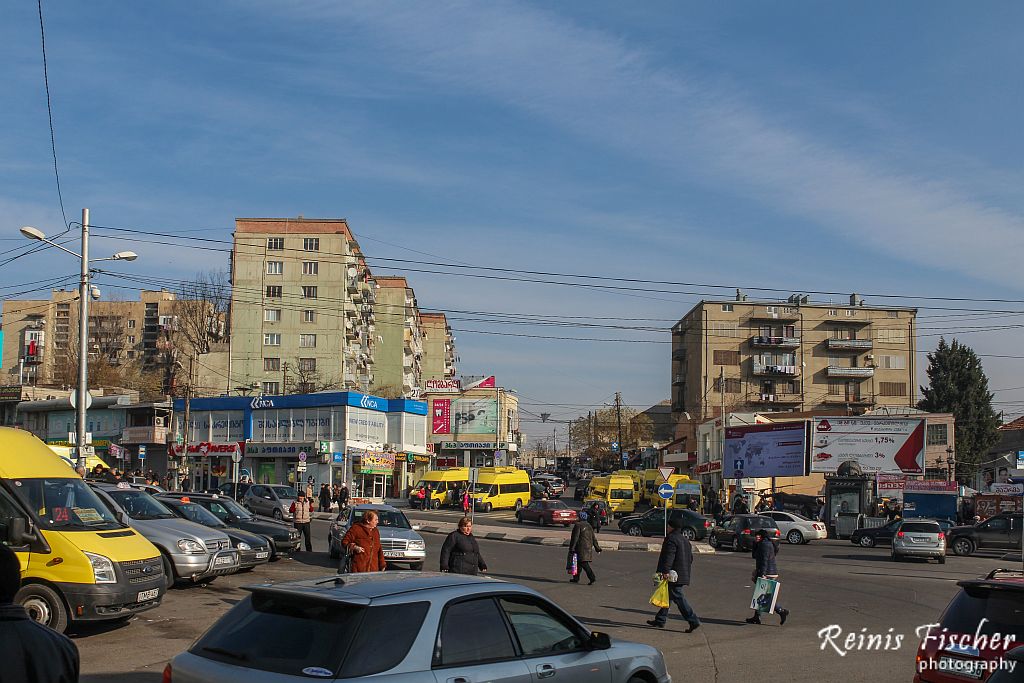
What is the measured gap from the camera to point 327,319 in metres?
87.4

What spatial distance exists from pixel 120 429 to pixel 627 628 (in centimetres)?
6535

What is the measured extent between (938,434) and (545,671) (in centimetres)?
6782

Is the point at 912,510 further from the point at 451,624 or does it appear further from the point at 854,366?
the point at 854,366

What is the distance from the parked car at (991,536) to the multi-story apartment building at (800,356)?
234 feet

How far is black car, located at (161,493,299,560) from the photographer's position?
79.2ft

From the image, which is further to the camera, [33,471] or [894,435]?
[894,435]

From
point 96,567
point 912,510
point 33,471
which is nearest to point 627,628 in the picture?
point 96,567

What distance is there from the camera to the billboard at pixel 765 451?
56.2 m

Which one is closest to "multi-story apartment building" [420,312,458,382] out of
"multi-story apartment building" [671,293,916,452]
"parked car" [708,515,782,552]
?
"multi-story apartment building" [671,293,916,452]

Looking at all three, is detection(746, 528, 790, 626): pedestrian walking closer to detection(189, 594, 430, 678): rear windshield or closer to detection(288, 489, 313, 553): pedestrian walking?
detection(189, 594, 430, 678): rear windshield

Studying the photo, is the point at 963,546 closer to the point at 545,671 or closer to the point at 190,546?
the point at 190,546

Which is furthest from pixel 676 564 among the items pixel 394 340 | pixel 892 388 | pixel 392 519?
pixel 892 388

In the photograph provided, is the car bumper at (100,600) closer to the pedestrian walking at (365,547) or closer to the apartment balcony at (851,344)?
the pedestrian walking at (365,547)

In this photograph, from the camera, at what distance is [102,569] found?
12078 mm
